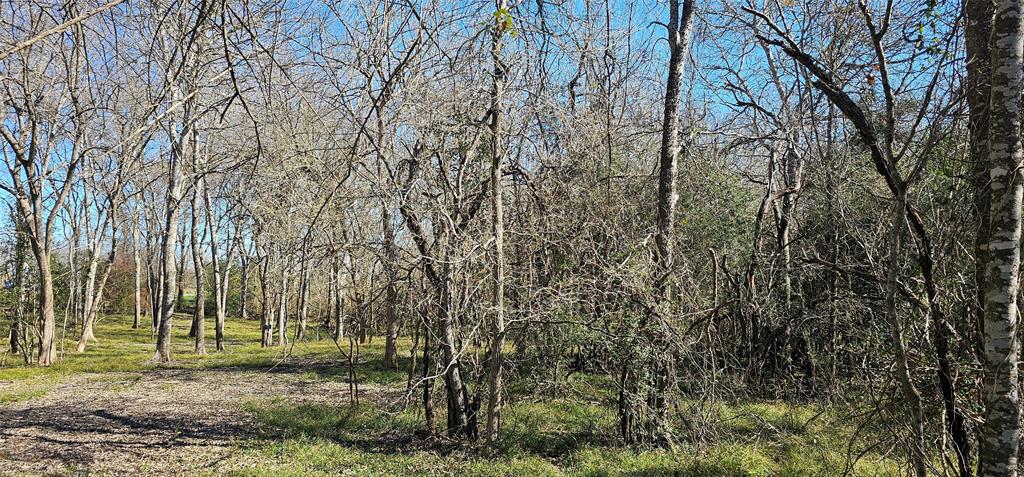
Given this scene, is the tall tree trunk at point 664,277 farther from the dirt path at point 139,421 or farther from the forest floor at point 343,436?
the dirt path at point 139,421

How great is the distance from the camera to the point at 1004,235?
2875 millimetres

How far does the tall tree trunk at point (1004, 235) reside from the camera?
285 centimetres

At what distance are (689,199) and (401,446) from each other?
6440mm

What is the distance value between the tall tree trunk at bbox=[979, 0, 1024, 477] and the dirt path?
658 cm

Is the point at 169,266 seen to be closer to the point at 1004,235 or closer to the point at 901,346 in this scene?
the point at 901,346

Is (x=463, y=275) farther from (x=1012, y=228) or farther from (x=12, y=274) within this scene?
(x=12, y=274)

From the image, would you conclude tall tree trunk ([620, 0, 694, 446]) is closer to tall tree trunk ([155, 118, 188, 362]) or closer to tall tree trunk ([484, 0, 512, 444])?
tall tree trunk ([484, 0, 512, 444])

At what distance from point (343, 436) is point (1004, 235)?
23.2ft

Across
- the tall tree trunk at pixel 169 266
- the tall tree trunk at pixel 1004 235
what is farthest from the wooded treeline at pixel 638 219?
the tall tree trunk at pixel 169 266

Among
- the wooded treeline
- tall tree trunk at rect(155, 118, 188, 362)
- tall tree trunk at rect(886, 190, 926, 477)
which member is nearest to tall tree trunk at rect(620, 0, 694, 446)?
the wooded treeline

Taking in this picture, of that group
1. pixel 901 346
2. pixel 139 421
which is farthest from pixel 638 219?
pixel 139 421

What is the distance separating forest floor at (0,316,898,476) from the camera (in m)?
5.96

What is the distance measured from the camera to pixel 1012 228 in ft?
9.38

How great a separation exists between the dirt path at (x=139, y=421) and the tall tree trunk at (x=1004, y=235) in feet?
21.6
